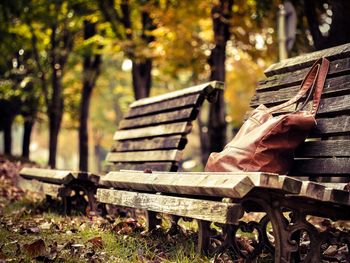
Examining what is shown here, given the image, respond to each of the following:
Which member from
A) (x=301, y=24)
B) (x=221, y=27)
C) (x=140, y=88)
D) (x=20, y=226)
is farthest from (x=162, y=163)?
(x=140, y=88)

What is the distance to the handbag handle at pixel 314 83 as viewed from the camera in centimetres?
399

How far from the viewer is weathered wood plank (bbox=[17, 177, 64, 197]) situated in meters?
5.77

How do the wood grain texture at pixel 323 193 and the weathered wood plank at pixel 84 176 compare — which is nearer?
A: the wood grain texture at pixel 323 193

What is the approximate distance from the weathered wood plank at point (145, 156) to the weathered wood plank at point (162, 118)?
369 millimetres

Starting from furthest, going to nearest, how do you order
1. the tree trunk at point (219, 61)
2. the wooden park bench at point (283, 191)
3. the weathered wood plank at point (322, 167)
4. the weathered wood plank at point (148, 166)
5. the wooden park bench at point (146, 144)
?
1. the tree trunk at point (219, 61)
2. the wooden park bench at point (146, 144)
3. the weathered wood plank at point (148, 166)
4. the weathered wood plank at point (322, 167)
5. the wooden park bench at point (283, 191)

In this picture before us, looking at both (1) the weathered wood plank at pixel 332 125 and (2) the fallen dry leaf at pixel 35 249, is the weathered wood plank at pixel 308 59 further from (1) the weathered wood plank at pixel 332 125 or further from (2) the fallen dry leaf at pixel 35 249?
(2) the fallen dry leaf at pixel 35 249

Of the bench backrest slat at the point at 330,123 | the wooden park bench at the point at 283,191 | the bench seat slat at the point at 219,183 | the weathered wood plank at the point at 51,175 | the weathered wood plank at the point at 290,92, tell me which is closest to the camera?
the bench seat slat at the point at 219,183

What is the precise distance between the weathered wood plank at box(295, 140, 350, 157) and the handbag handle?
0.29 metres

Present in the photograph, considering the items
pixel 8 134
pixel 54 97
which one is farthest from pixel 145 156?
pixel 8 134

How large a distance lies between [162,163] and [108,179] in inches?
43.5

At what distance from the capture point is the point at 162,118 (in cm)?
593

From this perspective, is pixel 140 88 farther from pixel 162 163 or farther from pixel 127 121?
pixel 162 163

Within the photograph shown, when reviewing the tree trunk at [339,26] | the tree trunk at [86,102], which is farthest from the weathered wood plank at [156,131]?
the tree trunk at [86,102]

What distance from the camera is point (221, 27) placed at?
10211 mm
